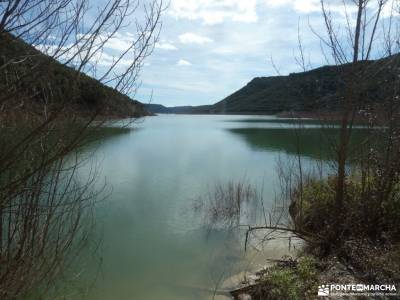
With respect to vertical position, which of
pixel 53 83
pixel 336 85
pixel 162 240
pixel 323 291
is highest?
pixel 336 85

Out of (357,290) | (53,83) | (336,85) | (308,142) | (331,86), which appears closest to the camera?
(53,83)

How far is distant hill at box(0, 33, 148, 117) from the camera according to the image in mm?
2164

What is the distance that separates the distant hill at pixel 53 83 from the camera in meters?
2.16

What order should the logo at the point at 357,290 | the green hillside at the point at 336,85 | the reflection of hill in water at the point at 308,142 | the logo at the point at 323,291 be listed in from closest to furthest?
the logo at the point at 357,290 → the logo at the point at 323,291 → the green hillside at the point at 336,85 → the reflection of hill in water at the point at 308,142

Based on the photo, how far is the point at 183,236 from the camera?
9.44 meters

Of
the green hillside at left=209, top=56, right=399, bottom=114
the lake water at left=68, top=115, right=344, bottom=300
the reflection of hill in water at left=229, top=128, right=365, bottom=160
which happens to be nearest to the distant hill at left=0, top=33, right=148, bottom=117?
the lake water at left=68, top=115, right=344, bottom=300

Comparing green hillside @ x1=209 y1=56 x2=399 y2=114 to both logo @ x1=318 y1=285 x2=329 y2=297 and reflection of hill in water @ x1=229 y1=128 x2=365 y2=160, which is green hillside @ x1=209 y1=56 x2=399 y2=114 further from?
logo @ x1=318 y1=285 x2=329 y2=297

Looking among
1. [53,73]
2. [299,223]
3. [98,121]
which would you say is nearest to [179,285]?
[299,223]

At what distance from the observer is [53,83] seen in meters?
2.82

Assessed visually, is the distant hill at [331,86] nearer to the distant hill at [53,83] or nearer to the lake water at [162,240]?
the lake water at [162,240]

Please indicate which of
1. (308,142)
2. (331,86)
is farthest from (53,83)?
(308,142)

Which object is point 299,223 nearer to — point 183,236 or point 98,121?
point 183,236

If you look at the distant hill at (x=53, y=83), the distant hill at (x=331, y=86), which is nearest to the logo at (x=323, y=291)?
the distant hill at (x=331, y=86)

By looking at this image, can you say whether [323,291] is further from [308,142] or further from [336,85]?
[308,142]
